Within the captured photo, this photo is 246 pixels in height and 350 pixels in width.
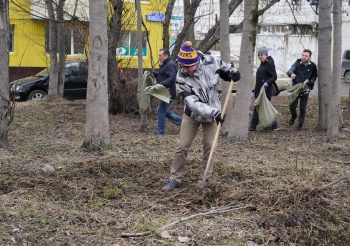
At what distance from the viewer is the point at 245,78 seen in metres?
10.2

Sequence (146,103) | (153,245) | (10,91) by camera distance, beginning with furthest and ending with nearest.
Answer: (146,103), (10,91), (153,245)

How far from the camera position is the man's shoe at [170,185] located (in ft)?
22.4

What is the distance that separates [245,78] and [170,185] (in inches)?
152

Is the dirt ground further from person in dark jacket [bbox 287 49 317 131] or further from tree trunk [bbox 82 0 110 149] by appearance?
person in dark jacket [bbox 287 49 317 131]

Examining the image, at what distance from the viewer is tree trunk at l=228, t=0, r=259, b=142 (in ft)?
33.4

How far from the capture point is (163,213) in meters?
5.91

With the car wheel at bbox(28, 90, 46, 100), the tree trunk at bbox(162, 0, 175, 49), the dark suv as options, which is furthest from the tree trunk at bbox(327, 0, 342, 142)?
the car wheel at bbox(28, 90, 46, 100)

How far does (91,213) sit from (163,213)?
72cm

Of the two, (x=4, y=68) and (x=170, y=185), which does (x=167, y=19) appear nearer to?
(x=4, y=68)

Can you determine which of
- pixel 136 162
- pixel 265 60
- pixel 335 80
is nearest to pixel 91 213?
pixel 136 162

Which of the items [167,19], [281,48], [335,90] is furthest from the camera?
[281,48]

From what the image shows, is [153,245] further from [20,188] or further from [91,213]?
[20,188]

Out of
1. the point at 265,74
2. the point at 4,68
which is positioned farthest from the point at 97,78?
the point at 265,74

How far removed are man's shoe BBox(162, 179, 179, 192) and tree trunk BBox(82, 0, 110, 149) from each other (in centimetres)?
237
